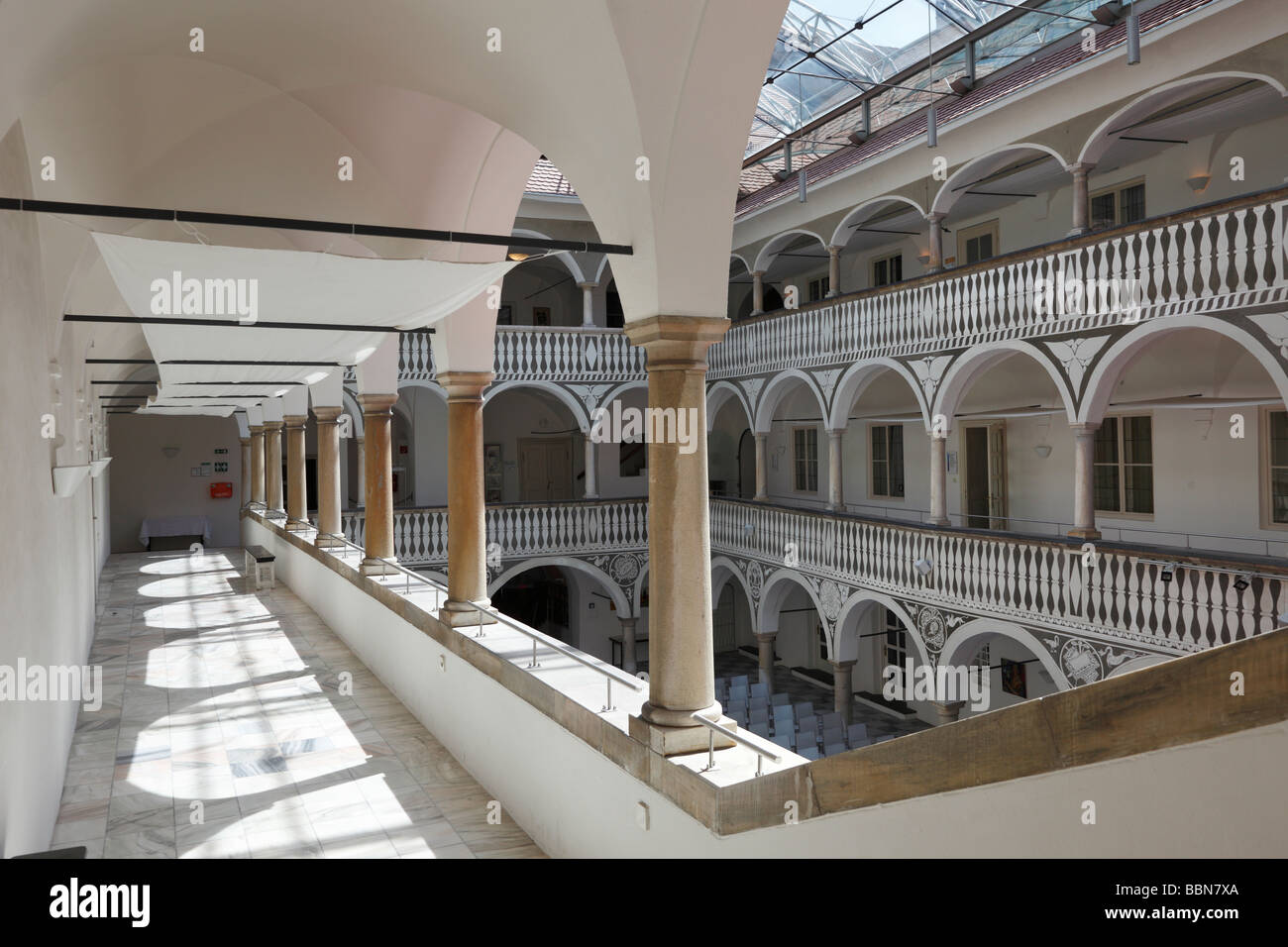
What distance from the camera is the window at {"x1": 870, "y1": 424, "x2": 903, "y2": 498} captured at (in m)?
20.0

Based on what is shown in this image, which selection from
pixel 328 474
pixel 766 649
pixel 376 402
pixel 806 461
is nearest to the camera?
pixel 376 402

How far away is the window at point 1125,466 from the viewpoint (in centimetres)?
1445

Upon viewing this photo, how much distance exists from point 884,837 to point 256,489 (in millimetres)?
23006

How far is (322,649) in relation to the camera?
11188 millimetres

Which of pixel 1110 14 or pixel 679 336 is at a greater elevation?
pixel 1110 14

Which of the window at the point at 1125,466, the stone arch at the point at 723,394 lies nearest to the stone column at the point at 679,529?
the window at the point at 1125,466

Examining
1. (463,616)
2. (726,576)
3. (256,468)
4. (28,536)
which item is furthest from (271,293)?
(256,468)

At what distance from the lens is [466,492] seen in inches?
320

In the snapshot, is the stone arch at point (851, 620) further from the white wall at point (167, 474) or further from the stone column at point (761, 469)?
the white wall at point (167, 474)

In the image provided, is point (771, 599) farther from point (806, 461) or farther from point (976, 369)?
point (976, 369)

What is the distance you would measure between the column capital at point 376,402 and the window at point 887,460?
11.7 m

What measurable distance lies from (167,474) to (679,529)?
1021 inches
